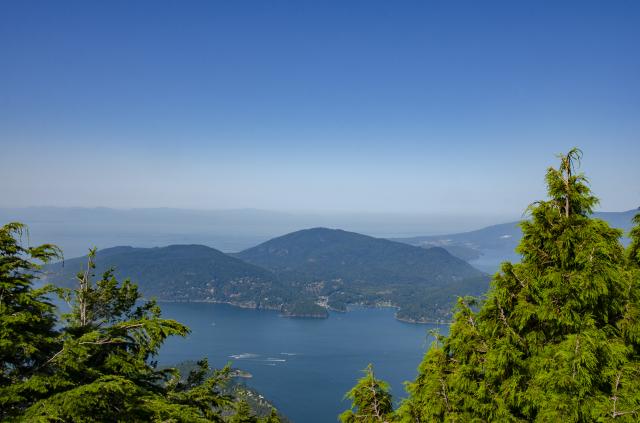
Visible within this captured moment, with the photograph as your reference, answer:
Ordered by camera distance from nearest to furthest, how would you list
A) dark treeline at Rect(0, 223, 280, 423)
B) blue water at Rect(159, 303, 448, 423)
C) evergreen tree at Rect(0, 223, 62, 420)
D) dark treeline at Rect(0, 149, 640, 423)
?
dark treeline at Rect(0, 223, 280, 423), evergreen tree at Rect(0, 223, 62, 420), dark treeline at Rect(0, 149, 640, 423), blue water at Rect(159, 303, 448, 423)

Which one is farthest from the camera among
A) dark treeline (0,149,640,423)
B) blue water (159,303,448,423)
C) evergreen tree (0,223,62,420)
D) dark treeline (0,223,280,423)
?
blue water (159,303,448,423)

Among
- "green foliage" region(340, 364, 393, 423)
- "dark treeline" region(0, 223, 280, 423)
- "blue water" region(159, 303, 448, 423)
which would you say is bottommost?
"blue water" region(159, 303, 448, 423)

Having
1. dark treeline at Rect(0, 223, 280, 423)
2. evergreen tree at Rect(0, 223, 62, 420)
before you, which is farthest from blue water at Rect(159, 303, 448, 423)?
evergreen tree at Rect(0, 223, 62, 420)

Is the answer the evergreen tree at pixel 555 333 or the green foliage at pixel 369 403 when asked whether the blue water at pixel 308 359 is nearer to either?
the green foliage at pixel 369 403

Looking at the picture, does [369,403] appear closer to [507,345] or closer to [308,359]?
[507,345]

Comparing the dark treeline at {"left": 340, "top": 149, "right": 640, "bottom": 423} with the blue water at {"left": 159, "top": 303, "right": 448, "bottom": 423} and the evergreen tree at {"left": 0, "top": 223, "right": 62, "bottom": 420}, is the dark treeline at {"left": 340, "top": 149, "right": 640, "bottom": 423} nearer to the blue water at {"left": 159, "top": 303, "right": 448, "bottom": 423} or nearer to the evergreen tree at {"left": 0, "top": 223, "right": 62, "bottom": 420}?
the evergreen tree at {"left": 0, "top": 223, "right": 62, "bottom": 420}

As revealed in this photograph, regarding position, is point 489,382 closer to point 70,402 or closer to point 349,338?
point 70,402

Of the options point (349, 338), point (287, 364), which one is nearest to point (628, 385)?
point (287, 364)
